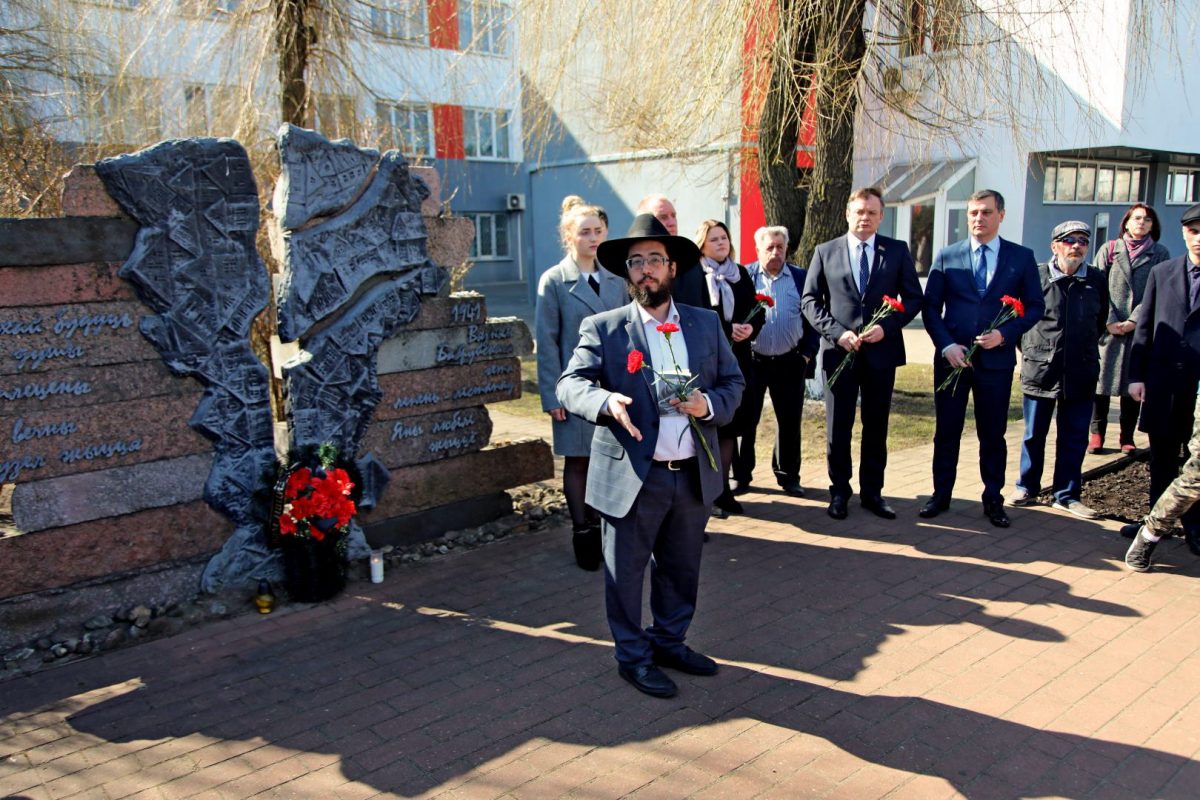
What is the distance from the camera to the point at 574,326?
548 centimetres

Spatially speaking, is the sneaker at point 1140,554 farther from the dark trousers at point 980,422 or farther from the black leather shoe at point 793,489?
the black leather shoe at point 793,489

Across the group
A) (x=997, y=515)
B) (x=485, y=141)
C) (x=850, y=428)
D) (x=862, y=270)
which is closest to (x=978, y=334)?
(x=862, y=270)

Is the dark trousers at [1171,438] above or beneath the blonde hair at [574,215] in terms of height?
beneath

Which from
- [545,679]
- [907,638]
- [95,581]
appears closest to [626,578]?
[545,679]

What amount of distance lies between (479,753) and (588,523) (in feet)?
7.02

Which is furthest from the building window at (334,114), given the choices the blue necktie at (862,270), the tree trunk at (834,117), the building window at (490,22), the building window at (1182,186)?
the building window at (1182,186)

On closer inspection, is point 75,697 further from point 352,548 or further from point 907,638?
point 907,638

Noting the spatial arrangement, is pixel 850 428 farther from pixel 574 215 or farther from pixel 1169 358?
pixel 574 215

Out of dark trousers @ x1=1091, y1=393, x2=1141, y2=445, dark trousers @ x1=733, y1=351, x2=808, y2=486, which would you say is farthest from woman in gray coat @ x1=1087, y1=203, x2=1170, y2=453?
dark trousers @ x1=733, y1=351, x2=808, y2=486

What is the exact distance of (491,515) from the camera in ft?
20.7

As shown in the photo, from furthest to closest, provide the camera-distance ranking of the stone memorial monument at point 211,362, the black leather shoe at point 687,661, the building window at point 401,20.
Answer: the building window at point 401,20
the stone memorial monument at point 211,362
the black leather shoe at point 687,661

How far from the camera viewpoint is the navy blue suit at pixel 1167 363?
5680 millimetres

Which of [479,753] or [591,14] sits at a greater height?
[591,14]

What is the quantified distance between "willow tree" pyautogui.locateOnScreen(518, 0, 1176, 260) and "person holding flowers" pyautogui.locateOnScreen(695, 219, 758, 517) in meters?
2.75
